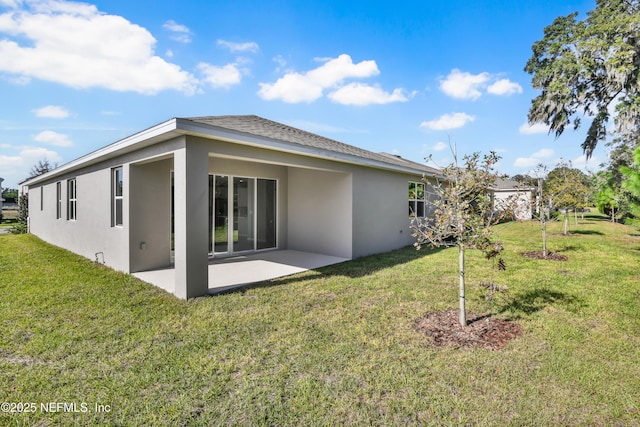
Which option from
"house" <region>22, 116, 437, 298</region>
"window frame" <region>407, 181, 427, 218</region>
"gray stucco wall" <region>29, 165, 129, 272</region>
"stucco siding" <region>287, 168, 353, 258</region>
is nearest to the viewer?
"house" <region>22, 116, 437, 298</region>

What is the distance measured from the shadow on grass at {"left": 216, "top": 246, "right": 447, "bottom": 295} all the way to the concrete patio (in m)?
0.25

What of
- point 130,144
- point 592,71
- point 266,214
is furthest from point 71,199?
point 592,71

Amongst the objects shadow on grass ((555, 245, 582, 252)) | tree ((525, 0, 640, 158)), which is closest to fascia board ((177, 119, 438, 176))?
shadow on grass ((555, 245, 582, 252))

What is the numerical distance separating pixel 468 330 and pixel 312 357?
7.09 ft

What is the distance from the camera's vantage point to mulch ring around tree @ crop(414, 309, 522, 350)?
3.71 metres

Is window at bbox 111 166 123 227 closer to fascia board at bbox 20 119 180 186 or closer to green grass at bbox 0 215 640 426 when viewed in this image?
fascia board at bbox 20 119 180 186

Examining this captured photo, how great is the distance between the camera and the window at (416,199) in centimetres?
1212

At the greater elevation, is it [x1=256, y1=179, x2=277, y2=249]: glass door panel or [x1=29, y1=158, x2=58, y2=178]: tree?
[x1=29, y1=158, x2=58, y2=178]: tree

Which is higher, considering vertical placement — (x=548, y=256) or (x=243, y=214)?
(x=243, y=214)

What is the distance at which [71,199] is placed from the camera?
1084cm

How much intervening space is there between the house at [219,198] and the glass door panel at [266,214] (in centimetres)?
4

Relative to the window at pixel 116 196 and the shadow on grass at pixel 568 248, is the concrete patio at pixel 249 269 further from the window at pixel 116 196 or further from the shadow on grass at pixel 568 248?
the shadow on grass at pixel 568 248

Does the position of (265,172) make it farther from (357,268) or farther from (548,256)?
(548,256)

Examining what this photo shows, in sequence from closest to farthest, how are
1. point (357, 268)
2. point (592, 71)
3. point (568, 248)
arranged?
point (357, 268) < point (568, 248) < point (592, 71)
